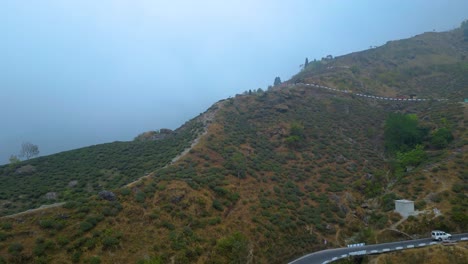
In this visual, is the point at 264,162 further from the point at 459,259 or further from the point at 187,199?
Answer: the point at 459,259

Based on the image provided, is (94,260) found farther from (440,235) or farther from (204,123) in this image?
(204,123)

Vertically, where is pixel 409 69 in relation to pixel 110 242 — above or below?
above

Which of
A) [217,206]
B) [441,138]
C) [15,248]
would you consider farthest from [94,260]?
[441,138]

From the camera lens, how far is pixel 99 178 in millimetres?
46312

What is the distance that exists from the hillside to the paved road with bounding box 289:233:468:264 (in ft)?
5.14

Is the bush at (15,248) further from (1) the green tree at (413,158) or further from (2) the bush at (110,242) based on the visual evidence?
(1) the green tree at (413,158)

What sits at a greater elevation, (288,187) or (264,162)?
(264,162)

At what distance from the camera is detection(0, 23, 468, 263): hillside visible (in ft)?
91.5

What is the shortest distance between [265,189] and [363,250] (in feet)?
52.2

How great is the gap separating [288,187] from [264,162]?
23.3ft

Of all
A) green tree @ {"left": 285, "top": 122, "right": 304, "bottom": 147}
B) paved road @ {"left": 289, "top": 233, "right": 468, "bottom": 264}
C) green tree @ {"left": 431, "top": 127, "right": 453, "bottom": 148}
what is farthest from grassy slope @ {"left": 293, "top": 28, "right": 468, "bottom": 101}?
paved road @ {"left": 289, "top": 233, "right": 468, "bottom": 264}

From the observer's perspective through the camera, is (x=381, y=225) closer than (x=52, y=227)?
No

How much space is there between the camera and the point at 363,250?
32031 mm

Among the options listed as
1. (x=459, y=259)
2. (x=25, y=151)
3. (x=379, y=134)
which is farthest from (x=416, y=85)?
(x=25, y=151)
